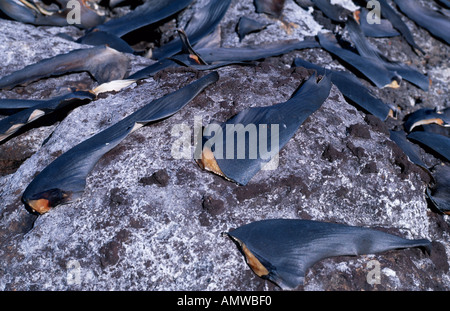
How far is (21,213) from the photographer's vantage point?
3.65 ft

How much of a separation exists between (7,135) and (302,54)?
110 centimetres

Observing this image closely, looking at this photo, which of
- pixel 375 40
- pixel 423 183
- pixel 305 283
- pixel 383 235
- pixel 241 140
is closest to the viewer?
pixel 305 283

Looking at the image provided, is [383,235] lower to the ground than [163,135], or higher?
lower

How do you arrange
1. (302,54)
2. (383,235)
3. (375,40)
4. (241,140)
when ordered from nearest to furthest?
1. (383,235)
2. (241,140)
3. (302,54)
4. (375,40)

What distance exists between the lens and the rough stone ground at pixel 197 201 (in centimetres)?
97

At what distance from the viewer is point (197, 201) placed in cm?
106

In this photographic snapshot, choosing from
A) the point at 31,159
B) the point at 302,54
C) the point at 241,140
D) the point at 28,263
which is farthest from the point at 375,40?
the point at 28,263

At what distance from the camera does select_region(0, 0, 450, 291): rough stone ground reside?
0.97m

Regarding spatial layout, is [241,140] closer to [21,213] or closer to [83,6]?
[21,213]

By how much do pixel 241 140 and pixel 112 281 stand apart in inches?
18.1

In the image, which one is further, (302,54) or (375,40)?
(375,40)

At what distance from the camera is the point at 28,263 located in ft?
3.27

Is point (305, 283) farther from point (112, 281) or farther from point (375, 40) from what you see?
point (375, 40)
